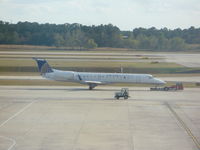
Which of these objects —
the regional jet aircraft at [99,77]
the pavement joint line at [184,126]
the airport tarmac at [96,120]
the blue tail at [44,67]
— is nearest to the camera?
the airport tarmac at [96,120]

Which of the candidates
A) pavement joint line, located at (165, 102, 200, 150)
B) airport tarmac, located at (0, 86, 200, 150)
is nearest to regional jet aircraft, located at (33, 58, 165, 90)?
airport tarmac, located at (0, 86, 200, 150)

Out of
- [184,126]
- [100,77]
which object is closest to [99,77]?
[100,77]

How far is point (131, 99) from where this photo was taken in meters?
59.7

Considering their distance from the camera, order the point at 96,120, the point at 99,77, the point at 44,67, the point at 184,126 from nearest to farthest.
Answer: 1. the point at 184,126
2. the point at 96,120
3. the point at 99,77
4. the point at 44,67

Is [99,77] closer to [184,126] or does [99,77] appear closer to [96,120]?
[96,120]

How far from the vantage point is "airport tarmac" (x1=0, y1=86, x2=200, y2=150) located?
3378cm

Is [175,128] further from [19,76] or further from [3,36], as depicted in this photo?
[3,36]

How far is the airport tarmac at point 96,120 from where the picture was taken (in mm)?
33781

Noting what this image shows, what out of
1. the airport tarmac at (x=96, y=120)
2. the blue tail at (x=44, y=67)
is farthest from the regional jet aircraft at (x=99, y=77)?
the airport tarmac at (x=96, y=120)

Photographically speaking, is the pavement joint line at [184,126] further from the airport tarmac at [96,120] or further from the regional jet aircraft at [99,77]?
the regional jet aircraft at [99,77]

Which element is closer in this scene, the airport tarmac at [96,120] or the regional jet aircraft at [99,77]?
the airport tarmac at [96,120]

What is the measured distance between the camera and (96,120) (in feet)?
142

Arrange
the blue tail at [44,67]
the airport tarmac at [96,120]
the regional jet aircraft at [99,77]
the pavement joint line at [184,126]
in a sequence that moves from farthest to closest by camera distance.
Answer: the blue tail at [44,67] → the regional jet aircraft at [99,77] → the pavement joint line at [184,126] → the airport tarmac at [96,120]

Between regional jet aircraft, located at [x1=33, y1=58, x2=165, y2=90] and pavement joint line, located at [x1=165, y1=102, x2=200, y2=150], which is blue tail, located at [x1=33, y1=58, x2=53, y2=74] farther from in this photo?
pavement joint line, located at [x1=165, y1=102, x2=200, y2=150]
